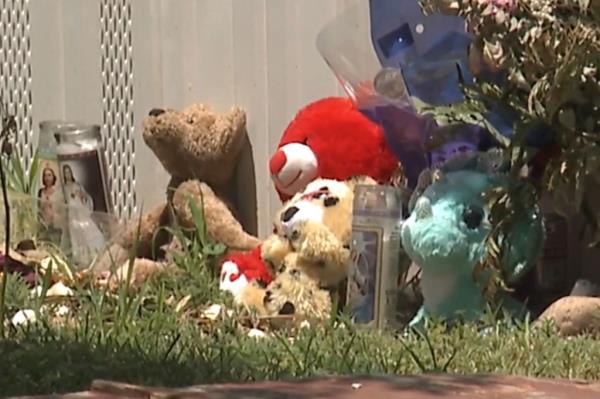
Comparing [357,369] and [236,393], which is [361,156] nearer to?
[357,369]

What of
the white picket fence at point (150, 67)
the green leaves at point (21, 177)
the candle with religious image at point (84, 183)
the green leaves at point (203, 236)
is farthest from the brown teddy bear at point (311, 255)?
the green leaves at point (21, 177)

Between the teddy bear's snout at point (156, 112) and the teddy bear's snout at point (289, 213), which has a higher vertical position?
the teddy bear's snout at point (156, 112)

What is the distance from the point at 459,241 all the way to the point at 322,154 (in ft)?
2.46

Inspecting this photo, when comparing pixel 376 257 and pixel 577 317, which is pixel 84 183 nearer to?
pixel 376 257

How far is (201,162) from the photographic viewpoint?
4996mm

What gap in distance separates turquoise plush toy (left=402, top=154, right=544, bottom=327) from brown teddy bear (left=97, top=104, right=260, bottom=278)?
3.48ft

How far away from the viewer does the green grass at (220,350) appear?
3.06 meters

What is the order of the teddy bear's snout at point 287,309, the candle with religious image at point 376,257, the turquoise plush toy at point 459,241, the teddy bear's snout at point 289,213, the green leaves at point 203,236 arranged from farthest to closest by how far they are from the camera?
the green leaves at point 203,236, the teddy bear's snout at point 289,213, the teddy bear's snout at point 287,309, the candle with religious image at point 376,257, the turquoise plush toy at point 459,241

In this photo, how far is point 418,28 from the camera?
165 inches

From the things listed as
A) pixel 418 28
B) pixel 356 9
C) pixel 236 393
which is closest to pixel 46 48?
pixel 356 9

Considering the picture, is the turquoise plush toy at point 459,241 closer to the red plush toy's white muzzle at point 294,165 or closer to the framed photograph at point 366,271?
the framed photograph at point 366,271

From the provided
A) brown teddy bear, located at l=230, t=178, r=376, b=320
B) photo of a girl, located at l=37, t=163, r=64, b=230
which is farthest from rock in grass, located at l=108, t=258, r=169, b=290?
photo of a girl, located at l=37, t=163, r=64, b=230

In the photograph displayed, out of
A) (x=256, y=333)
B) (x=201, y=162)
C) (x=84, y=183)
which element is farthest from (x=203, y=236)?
(x=256, y=333)

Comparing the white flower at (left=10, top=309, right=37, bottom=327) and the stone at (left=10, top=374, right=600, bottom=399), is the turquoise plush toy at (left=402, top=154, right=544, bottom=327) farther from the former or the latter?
the stone at (left=10, top=374, right=600, bottom=399)
